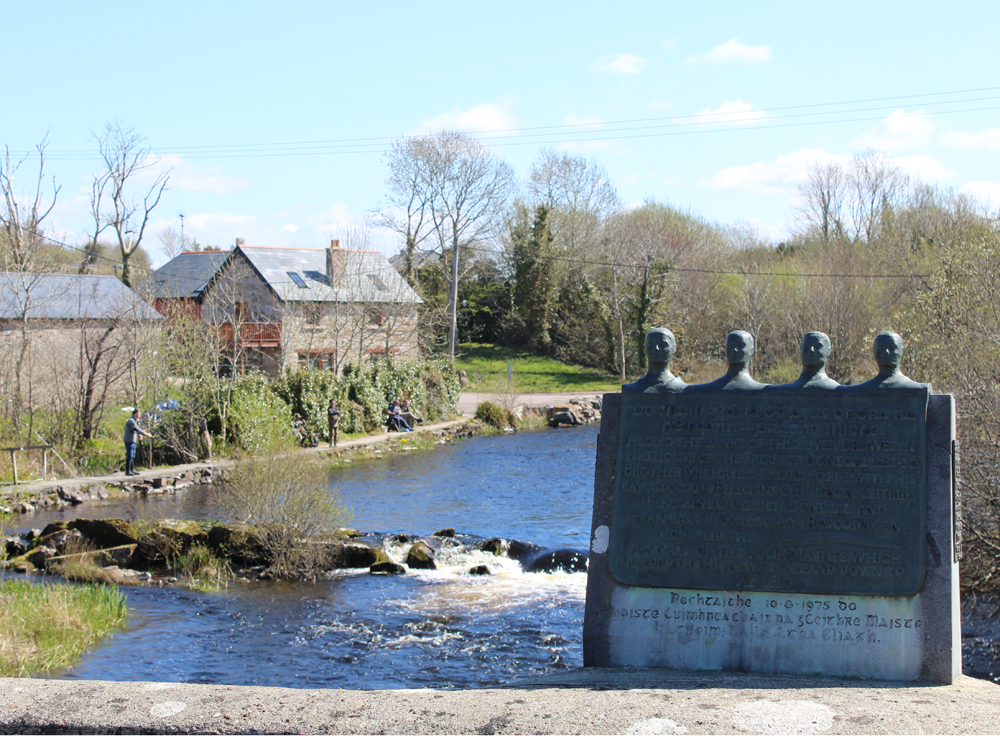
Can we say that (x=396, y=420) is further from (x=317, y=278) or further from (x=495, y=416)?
(x=317, y=278)

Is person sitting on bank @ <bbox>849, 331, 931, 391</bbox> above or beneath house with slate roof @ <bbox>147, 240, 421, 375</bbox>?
beneath

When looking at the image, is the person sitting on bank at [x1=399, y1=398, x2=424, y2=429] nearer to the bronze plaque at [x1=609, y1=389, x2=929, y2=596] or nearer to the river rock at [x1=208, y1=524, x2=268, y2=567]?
the river rock at [x1=208, y1=524, x2=268, y2=567]

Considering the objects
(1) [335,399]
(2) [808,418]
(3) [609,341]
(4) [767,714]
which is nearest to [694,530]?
(2) [808,418]

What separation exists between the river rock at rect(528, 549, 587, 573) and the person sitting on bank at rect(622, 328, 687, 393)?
8.46m

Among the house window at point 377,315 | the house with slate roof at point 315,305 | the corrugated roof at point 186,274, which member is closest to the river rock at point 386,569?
the house with slate roof at point 315,305

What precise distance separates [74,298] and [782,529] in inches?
1254

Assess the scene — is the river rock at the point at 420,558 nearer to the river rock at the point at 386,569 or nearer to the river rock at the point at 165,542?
the river rock at the point at 386,569

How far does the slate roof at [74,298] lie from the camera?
28125mm

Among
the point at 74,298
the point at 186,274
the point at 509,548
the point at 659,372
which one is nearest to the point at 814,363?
the point at 659,372

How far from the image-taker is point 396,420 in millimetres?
32281

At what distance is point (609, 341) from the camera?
52.5 meters

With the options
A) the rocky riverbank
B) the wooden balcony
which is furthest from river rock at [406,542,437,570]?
the wooden balcony

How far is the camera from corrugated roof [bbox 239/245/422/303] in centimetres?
3844

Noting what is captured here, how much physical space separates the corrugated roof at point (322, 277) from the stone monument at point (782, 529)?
31893 mm
